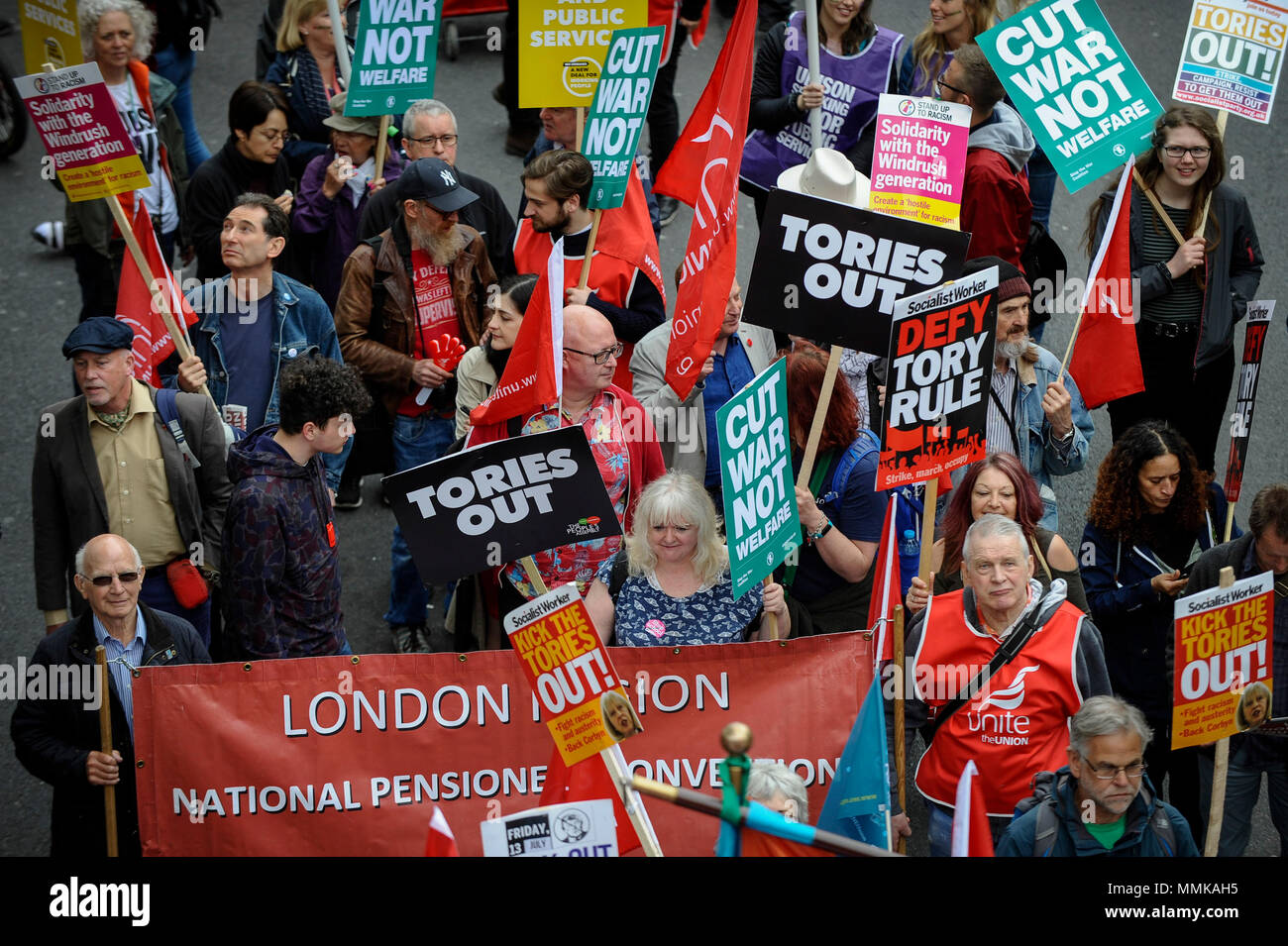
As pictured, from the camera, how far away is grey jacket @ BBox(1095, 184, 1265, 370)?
7.46 m

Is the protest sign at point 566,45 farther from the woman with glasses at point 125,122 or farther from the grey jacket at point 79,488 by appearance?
the grey jacket at point 79,488

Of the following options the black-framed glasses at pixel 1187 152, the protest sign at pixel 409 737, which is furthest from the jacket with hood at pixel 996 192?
the protest sign at pixel 409 737

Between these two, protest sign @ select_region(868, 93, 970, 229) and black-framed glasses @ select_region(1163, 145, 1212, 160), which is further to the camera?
black-framed glasses @ select_region(1163, 145, 1212, 160)

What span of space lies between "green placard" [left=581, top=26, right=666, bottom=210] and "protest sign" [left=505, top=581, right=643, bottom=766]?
3136 millimetres

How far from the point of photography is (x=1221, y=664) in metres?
4.82

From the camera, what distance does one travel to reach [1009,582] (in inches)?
202

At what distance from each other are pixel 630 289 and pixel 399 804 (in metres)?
3.10

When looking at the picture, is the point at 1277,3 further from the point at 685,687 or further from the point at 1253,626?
the point at 685,687

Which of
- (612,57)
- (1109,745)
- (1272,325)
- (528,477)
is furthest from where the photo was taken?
(1272,325)

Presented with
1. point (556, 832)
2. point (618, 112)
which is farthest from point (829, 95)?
point (556, 832)

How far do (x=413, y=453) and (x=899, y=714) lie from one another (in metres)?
3.04

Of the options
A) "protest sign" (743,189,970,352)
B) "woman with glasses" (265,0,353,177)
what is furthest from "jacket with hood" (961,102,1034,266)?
"woman with glasses" (265,0,353,177)

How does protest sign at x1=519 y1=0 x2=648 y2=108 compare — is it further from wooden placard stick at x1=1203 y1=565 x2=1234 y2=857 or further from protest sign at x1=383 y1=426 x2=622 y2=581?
wooden placard stick at x1=1203 y1=565 x2=1234 y2=857
